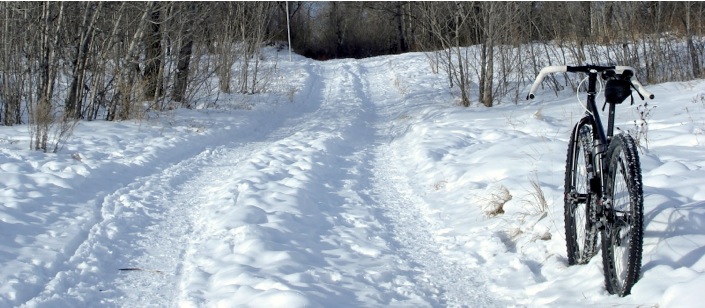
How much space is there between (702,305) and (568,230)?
53.5 inches

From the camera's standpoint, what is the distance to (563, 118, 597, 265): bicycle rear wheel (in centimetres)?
412

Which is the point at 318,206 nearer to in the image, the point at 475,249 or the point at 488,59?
the point at 475,249

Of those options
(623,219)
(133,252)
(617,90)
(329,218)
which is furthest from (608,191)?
(133,252)

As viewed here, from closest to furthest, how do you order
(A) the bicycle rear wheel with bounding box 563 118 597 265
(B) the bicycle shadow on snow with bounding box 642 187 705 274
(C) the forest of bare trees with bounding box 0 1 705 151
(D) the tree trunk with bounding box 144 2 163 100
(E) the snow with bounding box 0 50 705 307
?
(B) the bicycle shadow on snow with bounding box 642 187 705 274 < (A) the bicycle rear wheel with bounding box 563 118 597 265 < (E) the snow with bounding box 0 50 705 307 < (C) the forest of bare trees with bounding box 0 1 705 151 < (D) the tree trunk with bounding box 144 2 163 100

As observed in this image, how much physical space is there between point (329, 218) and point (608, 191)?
9.60 feet

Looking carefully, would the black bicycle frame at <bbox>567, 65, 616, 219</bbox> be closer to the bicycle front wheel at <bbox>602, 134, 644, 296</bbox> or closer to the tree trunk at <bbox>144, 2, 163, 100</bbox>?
the bicycle front wheel at <bbox>602, 134, 644, 296</bbox>

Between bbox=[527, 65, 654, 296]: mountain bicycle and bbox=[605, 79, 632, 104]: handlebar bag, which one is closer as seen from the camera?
bbox=[527, 65, 654, 296]: mountain bicycle

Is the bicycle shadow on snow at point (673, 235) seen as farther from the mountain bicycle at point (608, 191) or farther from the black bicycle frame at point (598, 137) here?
the black bicycle frame at point (598, 137)

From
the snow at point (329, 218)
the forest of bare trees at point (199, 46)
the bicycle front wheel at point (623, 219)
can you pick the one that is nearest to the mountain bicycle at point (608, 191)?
the bicycle front wheel at point (623, 219)

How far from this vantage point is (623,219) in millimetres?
3656

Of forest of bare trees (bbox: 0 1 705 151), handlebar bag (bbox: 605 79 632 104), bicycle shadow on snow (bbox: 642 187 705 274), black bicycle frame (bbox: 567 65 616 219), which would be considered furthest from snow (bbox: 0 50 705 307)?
forest of bare trees (bbox: 0 1 705 151)

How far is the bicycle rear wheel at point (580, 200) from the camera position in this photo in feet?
13.5

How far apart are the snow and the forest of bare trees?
174 centimetres

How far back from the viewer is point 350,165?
8.84 metres
